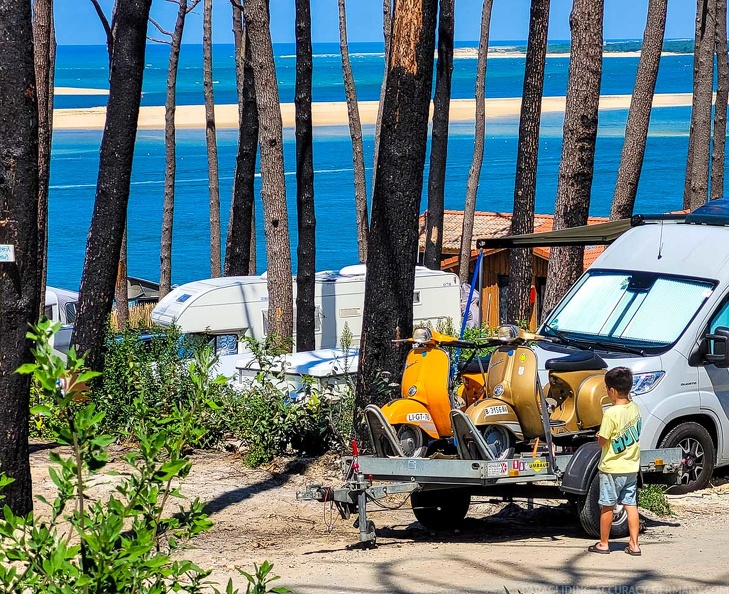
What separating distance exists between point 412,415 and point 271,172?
8.43m

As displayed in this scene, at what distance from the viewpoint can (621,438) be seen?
789 centimetres

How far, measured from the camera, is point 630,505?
7.97 m

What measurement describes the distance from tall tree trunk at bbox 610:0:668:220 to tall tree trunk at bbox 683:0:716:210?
24.5 ft

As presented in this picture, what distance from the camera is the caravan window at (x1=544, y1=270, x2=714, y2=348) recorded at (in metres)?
10.1

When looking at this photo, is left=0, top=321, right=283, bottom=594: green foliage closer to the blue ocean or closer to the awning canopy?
the awning canopy

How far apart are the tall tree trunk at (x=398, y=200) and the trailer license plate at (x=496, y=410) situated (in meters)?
2.58

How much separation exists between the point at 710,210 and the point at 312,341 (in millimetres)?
9029

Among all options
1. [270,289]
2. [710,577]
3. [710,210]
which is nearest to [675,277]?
[710,210]

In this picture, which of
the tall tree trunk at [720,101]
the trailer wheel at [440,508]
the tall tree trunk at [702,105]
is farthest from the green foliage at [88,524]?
the tall tree trunk at [720,101]

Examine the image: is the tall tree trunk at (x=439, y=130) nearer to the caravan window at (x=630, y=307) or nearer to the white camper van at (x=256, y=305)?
the white camper van at (x=256, y=305)

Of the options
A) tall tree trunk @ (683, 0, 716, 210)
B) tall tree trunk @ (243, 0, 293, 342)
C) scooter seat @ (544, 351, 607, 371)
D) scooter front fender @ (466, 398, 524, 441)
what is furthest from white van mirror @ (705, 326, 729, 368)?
tall tree trunk @ (683, 0, 716, 210)

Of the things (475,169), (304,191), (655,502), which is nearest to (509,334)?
(655,502)

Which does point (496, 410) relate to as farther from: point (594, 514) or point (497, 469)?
point (594, 514)

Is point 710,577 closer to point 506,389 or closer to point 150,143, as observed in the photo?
point 506,389
